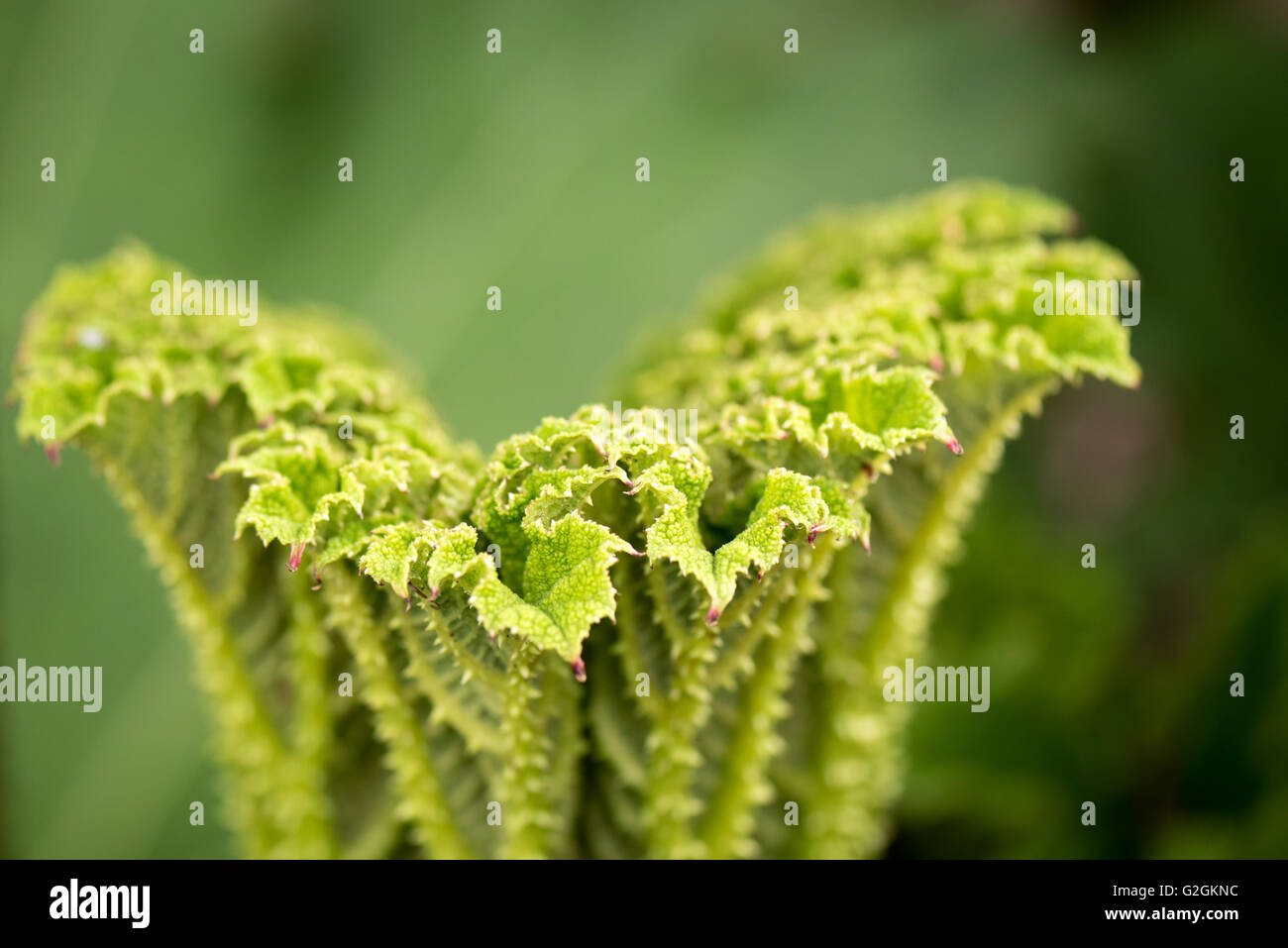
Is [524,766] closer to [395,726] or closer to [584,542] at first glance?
[395,726]

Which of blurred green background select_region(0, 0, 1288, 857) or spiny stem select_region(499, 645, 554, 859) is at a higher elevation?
blurred green background select_region(0, 0, 1288, 857)

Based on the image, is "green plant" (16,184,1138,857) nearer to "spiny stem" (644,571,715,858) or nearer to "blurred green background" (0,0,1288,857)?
"spiny stem" (644,571,715,858)

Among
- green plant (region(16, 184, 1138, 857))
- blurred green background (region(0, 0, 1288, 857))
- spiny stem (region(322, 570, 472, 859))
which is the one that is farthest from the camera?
Answer: blurred green background (region(0, 0, 1288, 857))

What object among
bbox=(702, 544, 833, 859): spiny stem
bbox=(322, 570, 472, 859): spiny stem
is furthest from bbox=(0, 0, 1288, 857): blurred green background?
bbox=(322, 570, 472, 859): spiny stem

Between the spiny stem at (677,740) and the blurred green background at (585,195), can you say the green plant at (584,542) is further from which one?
the blurred green background at (585,195)

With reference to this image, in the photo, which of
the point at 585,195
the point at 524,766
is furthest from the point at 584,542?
the point at 585,195
